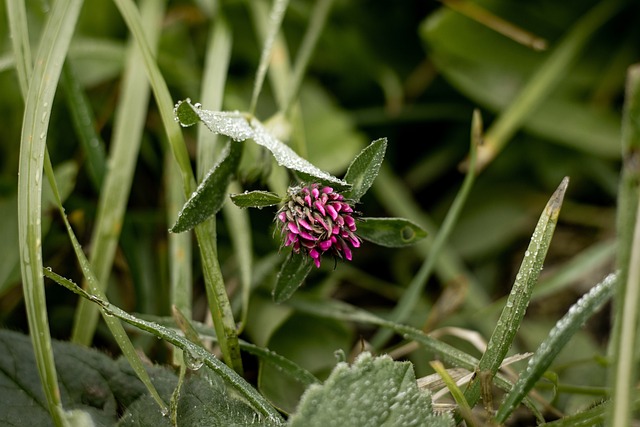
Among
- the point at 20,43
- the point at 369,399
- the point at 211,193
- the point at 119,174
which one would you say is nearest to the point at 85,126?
the point at 119,174

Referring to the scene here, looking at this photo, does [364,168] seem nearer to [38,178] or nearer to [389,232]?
[389,232]

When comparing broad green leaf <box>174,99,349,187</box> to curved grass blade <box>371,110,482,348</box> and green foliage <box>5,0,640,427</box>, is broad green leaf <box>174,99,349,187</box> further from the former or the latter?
curved grass blade <box>371,110,482,348</box>

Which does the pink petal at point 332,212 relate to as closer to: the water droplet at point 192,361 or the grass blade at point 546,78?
the water droplet at point 192,361

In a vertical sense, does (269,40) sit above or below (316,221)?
above

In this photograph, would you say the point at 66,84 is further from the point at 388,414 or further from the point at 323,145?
the point at 388,414

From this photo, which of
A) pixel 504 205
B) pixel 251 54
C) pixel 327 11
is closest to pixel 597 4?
pixel 504 205
